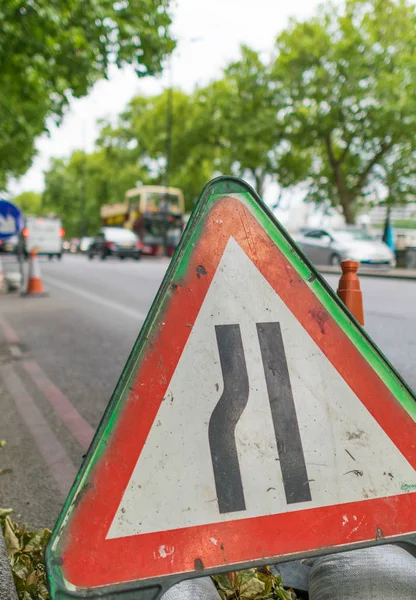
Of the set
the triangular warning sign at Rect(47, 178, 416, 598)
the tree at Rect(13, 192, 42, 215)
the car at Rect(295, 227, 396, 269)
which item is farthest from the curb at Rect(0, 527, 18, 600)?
the tree at Rect(13, 192, 42, 215)

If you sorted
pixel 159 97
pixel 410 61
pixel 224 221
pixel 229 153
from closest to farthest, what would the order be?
pixel 224 221 → pixel 410 61 → pixel 229 153 → pixel 159 97

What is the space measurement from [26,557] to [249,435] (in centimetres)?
112

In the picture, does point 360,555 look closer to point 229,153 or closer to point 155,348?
point 155,348

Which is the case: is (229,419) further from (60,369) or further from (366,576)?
(60,369)

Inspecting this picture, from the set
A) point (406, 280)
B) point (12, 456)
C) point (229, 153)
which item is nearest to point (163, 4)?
point (12, 456)

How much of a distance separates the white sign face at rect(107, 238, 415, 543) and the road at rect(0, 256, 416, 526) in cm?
143

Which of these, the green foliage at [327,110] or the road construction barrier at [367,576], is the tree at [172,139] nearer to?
the green foliage at [327,110]

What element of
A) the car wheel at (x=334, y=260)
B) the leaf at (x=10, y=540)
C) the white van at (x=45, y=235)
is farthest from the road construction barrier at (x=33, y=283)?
the white van at (x=45, y=235)

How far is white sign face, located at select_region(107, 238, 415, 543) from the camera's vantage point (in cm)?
151

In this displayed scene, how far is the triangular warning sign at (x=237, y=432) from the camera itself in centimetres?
146

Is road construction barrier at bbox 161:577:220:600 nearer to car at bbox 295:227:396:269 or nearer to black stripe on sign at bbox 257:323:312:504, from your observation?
black stripe on sign at bbox 257:323:312:504

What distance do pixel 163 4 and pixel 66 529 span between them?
9.60m

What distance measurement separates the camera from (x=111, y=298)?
1230cm

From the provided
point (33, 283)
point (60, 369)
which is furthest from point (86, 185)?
point (60, 369)
